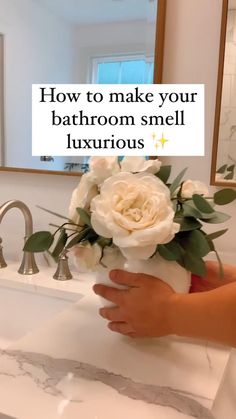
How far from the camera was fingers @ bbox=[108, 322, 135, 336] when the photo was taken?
0.63 meters

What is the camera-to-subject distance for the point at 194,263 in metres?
0.61

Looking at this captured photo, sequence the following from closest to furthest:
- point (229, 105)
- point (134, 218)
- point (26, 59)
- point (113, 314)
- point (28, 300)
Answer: point (134, 218)
point (113, 314)
point (229, 105)
point (28, 300)
point (26, 59)

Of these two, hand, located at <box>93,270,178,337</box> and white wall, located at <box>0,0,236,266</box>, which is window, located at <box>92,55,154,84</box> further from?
hand, located at <box>93,270,178,337</box>

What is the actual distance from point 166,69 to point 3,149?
21.0 inches

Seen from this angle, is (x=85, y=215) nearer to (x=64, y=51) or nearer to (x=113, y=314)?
(x=113, y=314)

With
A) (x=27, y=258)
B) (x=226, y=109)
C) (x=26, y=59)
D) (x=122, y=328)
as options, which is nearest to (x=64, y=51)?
(x=26, y=59)

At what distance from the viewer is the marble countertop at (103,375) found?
0.48 m

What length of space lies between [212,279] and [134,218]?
0.25 metres

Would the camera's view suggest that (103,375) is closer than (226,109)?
Yes

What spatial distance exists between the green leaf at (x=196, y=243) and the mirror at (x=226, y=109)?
37cm

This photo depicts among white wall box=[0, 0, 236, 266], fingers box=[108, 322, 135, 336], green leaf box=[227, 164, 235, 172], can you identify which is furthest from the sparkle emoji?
fingers box=[108, 322, 135, 336]

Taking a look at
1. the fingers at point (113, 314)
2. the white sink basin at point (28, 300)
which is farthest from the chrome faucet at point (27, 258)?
the fingers at point (113, 314)

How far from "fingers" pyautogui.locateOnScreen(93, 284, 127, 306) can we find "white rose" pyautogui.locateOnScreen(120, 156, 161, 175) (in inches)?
7.7

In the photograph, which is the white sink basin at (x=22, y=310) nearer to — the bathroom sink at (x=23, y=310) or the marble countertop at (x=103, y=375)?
the bathroom sink at (x=23, y=310)
